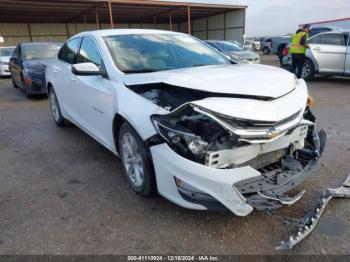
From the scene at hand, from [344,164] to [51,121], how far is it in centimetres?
525

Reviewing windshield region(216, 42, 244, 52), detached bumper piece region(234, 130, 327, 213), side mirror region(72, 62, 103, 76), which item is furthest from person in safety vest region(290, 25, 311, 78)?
side mirror region(72, 62, 103, 76)

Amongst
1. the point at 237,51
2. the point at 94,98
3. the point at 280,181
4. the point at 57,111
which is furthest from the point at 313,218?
the point at 237,51

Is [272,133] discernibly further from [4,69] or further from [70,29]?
[70,29]

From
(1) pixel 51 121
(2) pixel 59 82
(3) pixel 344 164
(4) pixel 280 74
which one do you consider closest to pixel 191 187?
(4) pixel 280 74

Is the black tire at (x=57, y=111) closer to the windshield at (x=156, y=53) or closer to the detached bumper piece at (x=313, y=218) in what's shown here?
the windshield at (x=156, y=53)

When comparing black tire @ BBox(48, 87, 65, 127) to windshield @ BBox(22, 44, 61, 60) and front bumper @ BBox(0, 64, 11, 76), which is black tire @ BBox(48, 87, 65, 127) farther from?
front bumper @ BBox(0, 64, 11, 76)

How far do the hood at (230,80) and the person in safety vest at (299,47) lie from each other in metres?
7.19

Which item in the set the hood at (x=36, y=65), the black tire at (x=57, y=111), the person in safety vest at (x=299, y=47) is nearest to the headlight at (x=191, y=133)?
the black tire at (x=57, y=111)

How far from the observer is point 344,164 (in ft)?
11.9

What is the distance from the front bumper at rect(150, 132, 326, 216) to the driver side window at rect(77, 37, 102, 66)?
5.35ft

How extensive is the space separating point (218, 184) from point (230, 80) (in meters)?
0.93

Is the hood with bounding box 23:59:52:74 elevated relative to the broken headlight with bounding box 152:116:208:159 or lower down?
lower down

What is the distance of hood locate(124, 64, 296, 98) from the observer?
7.96 ft

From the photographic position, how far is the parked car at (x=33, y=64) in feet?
26.3
